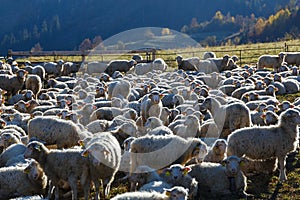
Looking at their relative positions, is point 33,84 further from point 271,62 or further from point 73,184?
point 271,62

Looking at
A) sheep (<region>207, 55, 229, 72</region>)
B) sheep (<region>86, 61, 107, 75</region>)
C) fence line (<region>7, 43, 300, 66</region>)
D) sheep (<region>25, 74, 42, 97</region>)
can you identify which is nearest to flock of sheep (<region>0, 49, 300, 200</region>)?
sheep (<region>25, 74, 42, 97</region>)

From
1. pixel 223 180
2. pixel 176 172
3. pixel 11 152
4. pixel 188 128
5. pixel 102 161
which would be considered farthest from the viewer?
pixel 188 128

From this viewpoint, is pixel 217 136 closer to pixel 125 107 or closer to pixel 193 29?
pixel 125 107

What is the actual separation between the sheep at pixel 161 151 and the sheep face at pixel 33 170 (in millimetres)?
1911

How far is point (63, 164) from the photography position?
30.5 ft

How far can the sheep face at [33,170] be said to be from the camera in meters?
9.54

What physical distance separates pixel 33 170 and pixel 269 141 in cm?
490

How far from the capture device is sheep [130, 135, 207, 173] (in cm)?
1025

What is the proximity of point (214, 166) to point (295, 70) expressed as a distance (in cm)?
1842

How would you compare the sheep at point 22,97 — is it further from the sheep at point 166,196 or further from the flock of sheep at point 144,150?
the sheep at point 166,196

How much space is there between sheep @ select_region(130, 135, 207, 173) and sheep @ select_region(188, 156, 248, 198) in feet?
2.24

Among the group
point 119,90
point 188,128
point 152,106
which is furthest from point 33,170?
point 119,90

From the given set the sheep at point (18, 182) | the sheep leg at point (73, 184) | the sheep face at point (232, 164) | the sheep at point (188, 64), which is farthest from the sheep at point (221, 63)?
the sheep leg at point (73, 184)

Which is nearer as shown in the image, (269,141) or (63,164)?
(63,164)
